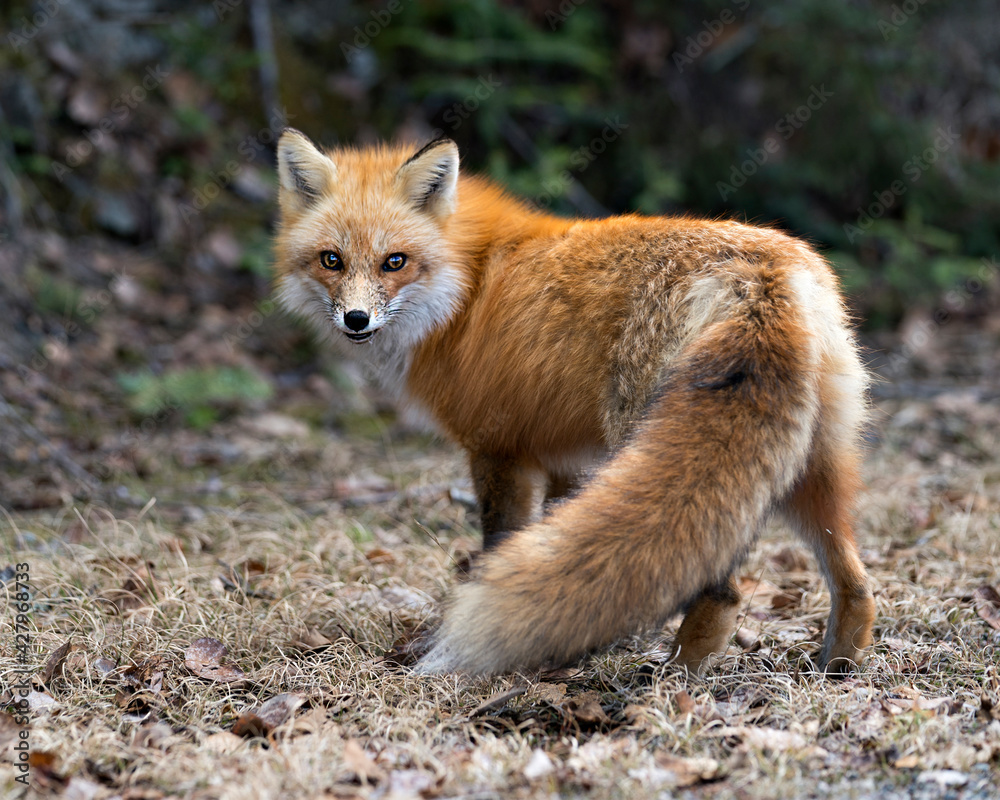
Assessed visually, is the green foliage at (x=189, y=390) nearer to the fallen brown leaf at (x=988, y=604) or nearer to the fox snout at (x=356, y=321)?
the fox snout at (x=356, y=321)

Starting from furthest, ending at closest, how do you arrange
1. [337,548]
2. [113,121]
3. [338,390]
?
[113,121] → [338,390] → [337,548]

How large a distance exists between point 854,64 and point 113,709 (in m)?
8.62

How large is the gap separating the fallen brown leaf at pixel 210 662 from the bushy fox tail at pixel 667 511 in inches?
35.6

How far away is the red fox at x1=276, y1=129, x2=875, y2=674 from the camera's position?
266cm

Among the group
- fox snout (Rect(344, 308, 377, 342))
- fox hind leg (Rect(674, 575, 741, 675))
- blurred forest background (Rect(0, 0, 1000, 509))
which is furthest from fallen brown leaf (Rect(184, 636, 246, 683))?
blurred forest background (Rect(0, 0, 1000, 509))

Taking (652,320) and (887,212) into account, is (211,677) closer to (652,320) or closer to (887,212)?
(652,320)

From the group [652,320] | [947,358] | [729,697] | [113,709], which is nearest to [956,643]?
[729,697]

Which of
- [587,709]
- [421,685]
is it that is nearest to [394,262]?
A: [421,685]

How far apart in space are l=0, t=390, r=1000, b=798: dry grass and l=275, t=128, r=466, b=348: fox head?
51.3 inches

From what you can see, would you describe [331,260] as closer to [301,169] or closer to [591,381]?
[301,169]

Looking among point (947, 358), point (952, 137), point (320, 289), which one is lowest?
point (947, 358)

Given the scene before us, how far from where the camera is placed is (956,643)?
3582 mm

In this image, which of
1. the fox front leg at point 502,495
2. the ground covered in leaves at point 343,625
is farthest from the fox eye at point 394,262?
the ground covered in leaves at point 343,625

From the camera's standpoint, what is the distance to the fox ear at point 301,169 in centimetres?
413
